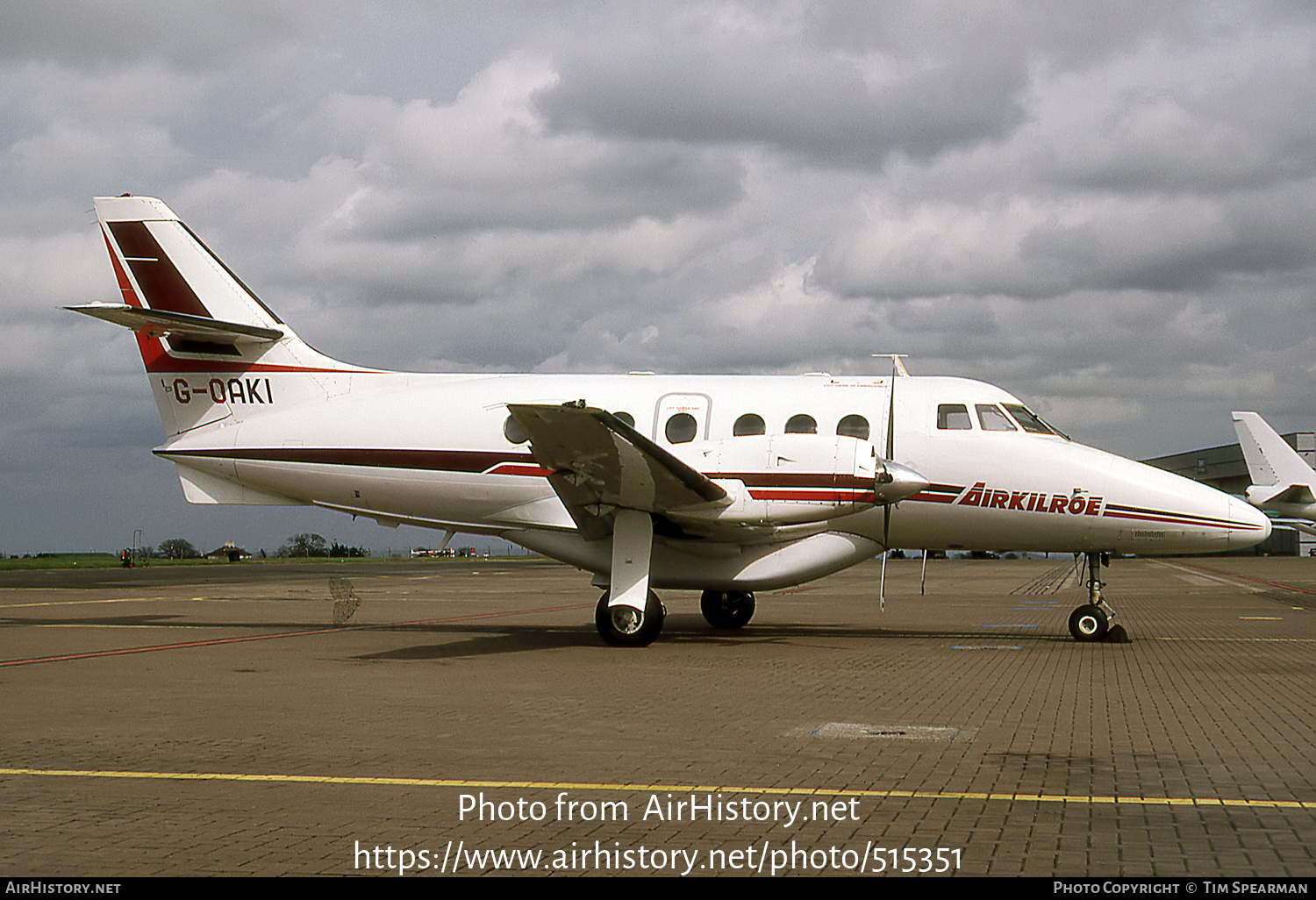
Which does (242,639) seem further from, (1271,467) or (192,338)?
(1271,467)

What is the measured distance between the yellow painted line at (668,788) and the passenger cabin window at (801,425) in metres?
10.2

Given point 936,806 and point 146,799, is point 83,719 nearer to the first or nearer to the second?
point 146,799

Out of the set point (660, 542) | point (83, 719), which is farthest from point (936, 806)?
point (660, 542)

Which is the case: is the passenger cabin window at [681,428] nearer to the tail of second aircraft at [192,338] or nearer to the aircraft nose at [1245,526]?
the tail of second aircraft at [192,338]

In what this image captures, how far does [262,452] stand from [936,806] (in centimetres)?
1437

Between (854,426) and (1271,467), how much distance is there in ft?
106

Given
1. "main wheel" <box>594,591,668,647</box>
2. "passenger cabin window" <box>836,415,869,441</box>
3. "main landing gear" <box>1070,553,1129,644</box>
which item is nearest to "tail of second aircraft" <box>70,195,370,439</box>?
"main wheel" <box>594,591,668,647</box>

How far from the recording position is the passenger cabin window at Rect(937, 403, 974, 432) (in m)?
16.9

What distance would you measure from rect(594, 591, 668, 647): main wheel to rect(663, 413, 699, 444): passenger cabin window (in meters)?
2.55

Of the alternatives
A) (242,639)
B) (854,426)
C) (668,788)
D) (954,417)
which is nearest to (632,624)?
(854,426)

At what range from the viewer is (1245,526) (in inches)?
626

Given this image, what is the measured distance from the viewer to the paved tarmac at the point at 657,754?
543 centimetres

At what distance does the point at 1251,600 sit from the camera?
29.3 metres

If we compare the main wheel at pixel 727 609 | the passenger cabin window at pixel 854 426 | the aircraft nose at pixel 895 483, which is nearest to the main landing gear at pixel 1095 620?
the aircraft nose at pixel 895 483
